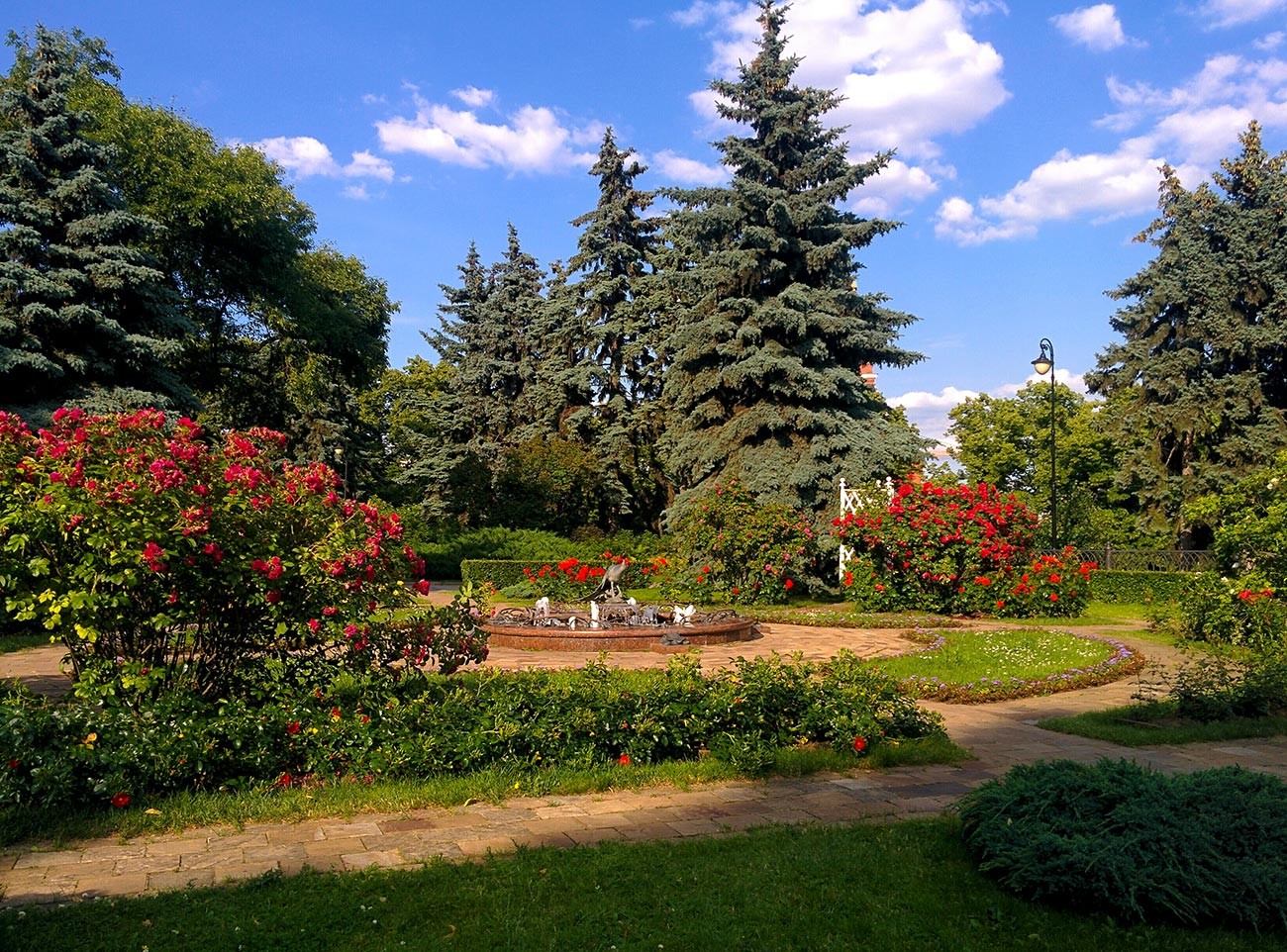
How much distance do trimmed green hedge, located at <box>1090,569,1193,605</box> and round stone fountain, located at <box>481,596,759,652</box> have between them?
1000cm

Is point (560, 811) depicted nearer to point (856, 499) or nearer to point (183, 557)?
point (183, 557)

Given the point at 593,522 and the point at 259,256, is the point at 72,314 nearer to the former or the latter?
the point at 259,256

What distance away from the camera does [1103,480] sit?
38281 mm

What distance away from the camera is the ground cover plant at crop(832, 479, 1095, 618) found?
14.9 meters

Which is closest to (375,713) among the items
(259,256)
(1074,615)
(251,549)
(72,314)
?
(251,549)

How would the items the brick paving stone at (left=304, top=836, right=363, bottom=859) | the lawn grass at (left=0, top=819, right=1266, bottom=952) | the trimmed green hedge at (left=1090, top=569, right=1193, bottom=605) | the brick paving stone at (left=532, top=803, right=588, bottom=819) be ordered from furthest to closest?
the trimmed green hedge at (left=1090, top=569, right=1193, bottom=605) < the brick paving stone at (left=532, top=803, right=588, bottom=819) < the brick paving stone at (left=304, top=836, right=363, bottom=859) < the lawn grass at (left=0, top=819, right=1266, bottom=952)

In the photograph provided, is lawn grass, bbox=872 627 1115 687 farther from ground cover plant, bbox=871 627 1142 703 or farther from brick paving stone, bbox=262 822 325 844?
brick paving stone, bbox=262 822 325 844

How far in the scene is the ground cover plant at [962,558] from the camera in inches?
588

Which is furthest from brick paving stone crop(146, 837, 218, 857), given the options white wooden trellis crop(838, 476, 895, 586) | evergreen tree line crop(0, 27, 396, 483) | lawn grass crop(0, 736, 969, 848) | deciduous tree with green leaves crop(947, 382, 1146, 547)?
deciduous tree with green leaves crop(947, 382, 1146, 547)

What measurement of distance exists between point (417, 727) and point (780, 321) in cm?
1686

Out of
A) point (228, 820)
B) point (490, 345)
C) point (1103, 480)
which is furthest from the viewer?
point (1103, 480)

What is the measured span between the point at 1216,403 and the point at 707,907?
95.8ft

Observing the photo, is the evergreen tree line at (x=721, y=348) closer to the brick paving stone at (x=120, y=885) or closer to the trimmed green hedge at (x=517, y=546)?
the trimmed green hedge at (x=517, y=546)

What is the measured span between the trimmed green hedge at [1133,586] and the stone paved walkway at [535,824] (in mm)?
13209
